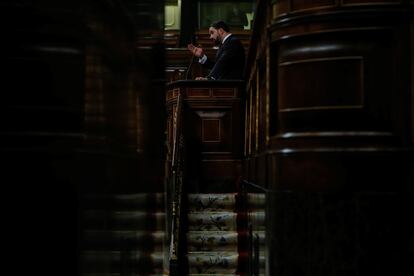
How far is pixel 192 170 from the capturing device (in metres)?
7.29

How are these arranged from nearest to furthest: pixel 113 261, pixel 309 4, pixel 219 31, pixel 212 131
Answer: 1. pixel 113 261
2. pixel 309 4
3. pixel 212 131
4. pixel 219 31

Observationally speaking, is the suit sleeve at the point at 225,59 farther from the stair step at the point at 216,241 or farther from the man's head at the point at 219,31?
the stair step at the point at 216,241

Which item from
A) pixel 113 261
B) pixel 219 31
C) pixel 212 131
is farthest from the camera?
pixel 219 31

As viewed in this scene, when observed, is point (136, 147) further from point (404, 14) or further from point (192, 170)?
point (192, 170)

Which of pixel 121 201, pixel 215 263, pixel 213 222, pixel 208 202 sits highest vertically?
pixel 121 201

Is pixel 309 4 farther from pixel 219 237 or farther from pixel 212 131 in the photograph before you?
pixel 212 131

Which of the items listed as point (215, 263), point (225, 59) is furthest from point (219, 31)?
point (215, 263)

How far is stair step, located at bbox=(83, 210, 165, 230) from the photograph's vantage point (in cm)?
110

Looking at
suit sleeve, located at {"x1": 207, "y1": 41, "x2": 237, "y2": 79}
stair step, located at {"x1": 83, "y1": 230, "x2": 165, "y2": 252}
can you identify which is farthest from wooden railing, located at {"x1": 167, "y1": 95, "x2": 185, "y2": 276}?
stair step, located at {"x1": 83, "y1": 230, "x2": 165, "y2": 252}

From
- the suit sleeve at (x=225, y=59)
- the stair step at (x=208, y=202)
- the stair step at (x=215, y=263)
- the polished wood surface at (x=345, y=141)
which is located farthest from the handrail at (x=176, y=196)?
the polished wood surface at (x=345, y=141)

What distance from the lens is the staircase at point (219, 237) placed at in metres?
6.01

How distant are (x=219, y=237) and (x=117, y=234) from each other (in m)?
4.87

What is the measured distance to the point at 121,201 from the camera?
1.39 metres

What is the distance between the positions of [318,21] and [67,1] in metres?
2.44
